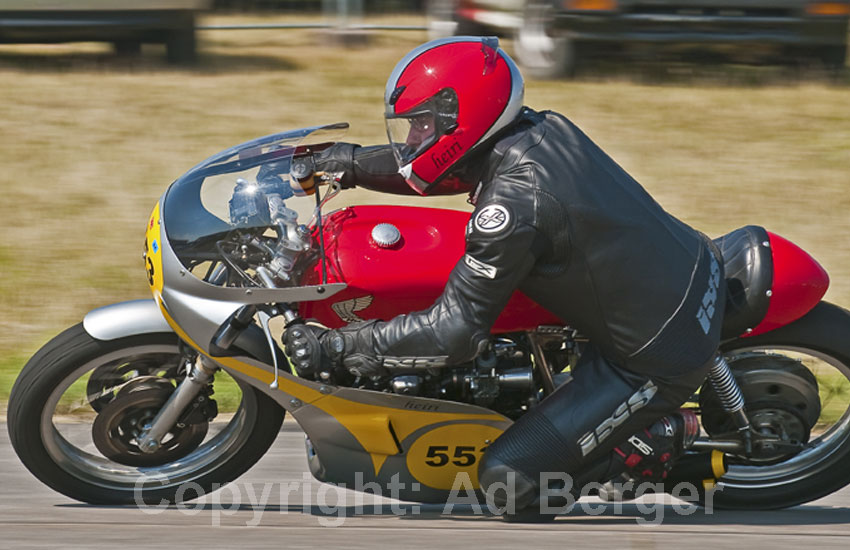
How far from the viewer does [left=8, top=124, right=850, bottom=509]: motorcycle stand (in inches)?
133

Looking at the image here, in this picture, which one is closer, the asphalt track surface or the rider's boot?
the asphalt track surface

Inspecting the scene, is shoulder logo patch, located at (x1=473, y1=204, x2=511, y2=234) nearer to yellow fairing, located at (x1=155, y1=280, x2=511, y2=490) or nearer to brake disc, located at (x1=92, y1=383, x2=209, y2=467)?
yellow fairing, located at (x1=155, y1=280, x2=511, y2=490)

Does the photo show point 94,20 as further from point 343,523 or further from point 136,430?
point 343,523

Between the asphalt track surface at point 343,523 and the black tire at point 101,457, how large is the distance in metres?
0.07

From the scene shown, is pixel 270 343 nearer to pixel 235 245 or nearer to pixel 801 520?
pixel 235 245

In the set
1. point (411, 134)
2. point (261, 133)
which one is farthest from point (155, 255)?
point (261, 133)

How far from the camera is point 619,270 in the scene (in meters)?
3.27

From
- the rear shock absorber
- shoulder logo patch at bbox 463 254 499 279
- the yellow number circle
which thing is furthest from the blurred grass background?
shoulder logo patch at bbox 463 254 499 279

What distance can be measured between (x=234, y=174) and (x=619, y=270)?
46.7 inches

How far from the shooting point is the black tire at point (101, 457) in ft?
11.7

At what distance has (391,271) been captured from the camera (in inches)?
131

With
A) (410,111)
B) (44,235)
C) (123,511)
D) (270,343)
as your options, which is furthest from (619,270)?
(44,235)

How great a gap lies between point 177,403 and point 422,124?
121cm

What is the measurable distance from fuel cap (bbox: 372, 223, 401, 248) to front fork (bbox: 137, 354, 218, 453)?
2.26 feet
